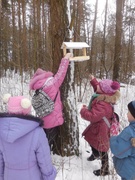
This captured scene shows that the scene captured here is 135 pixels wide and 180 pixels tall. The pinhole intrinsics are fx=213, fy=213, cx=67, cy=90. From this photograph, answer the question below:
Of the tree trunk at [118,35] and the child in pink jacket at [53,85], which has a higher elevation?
the tree trunk at [118,35]

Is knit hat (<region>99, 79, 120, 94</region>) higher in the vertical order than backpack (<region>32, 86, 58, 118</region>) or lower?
higher

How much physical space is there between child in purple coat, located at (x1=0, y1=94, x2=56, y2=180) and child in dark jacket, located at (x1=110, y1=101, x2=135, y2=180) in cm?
68

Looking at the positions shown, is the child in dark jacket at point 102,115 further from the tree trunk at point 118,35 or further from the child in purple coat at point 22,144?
the tree trunk at point 118,35

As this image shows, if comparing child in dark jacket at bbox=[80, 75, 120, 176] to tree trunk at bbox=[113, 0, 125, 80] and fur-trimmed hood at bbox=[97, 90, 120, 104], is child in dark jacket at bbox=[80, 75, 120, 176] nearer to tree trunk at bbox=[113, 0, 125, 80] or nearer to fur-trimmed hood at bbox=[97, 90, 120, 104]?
fur-trimmed hood at bbox=[97, 90, 120, 104]

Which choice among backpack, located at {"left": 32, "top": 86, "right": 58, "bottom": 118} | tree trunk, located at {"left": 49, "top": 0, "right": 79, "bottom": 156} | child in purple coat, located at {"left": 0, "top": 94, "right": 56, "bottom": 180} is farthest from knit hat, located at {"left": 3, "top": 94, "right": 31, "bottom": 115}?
tree trunk, located at {"left": 49, "top": 0, "right": 79, "bottom": 156}

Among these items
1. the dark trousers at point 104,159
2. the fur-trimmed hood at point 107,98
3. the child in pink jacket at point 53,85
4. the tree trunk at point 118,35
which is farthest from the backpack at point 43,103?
the tree trunk at point 118,35

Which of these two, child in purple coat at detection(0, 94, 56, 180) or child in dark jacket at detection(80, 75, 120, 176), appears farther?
child in dark jacket at detection(80, 75, 120, 176)

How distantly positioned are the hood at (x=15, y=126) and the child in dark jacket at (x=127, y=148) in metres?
0.87

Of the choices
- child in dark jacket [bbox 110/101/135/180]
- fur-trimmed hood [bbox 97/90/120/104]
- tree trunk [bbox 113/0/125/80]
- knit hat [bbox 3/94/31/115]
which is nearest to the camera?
knit hat [bbox 3/94/31/115]

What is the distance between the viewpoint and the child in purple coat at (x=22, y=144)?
178 centimetres

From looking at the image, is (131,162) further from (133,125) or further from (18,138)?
(18,138)

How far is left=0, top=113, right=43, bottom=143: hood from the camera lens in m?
1.75

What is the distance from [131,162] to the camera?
7.06 ft

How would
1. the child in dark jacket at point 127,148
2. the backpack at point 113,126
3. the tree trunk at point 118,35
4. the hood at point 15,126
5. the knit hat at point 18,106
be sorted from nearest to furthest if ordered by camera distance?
the hood at point 15,126 → the knit hat at point 18,106 → the child in dark jacket at point 127,148 → the backpack at point 113,126 → the tree trunk at point 118,35
